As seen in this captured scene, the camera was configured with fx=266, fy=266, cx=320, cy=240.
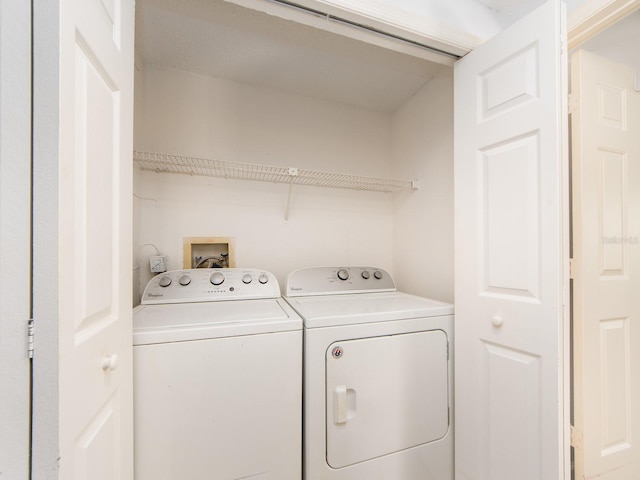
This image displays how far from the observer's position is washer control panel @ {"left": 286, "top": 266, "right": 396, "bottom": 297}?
168cm

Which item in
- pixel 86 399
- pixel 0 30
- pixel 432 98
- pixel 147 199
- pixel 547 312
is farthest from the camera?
pixel 432 98

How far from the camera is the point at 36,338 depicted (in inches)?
18.6

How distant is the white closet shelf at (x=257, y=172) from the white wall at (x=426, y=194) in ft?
0.53

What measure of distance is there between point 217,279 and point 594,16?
2145 mm

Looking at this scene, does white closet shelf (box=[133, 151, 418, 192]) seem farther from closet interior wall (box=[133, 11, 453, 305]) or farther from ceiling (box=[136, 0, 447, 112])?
ceiling (box=[136, 0, 447, 112])

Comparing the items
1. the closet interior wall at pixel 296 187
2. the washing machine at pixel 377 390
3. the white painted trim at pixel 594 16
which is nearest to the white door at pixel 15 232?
the washing machine at pixel 377 390

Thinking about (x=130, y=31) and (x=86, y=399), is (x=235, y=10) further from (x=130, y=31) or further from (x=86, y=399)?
(x=86, y=399)

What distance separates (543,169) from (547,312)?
0.52 m

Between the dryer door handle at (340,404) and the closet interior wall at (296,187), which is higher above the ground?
the closet interior wall at (296,187)

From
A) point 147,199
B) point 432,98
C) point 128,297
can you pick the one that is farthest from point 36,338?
point 432,98

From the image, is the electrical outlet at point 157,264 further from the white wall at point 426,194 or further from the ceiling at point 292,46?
the white wall at point 426,194

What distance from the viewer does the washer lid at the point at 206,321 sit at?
0.96 m

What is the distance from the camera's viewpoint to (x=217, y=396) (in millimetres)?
989

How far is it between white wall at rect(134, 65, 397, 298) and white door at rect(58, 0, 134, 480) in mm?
875
